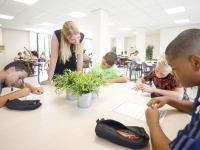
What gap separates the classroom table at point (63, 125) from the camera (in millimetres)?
531

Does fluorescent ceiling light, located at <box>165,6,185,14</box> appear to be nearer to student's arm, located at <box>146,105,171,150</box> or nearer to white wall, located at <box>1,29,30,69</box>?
student's arm, located at <box>146,105,171,150</box>

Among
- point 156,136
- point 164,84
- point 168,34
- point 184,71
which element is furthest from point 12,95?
point 168,34

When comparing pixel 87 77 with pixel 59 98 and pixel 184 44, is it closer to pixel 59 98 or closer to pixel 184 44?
pixel 59 98

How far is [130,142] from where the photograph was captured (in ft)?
1.64

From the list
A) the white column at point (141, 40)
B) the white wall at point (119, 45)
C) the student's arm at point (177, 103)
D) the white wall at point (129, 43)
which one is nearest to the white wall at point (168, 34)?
the white column at point (141, 40)

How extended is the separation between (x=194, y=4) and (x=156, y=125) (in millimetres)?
5464

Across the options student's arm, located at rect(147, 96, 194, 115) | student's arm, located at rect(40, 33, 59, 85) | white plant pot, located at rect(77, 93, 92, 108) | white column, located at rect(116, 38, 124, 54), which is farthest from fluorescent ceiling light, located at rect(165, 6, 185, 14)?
white column, located at rect(116, 38, 124, 54)

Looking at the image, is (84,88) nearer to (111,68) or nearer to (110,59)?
(110,59)

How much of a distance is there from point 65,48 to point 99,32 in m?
3.83

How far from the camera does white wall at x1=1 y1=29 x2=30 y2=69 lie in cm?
903

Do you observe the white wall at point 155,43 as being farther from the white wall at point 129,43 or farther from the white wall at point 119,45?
the white wall at point 119,45

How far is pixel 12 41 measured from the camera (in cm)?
925

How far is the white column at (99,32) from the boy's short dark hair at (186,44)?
15.2 feet

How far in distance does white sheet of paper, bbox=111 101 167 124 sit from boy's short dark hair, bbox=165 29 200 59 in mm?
377
